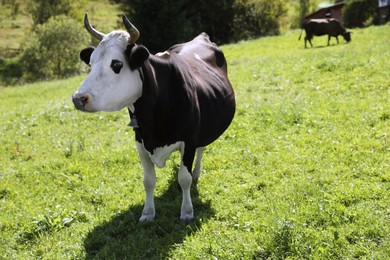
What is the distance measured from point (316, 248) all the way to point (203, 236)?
4.35 ft

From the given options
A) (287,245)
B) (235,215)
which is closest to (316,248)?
(287,245)

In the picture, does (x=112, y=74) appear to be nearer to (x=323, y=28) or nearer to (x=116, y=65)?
(x=116, y=65)

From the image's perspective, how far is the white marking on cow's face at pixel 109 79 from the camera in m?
4.04

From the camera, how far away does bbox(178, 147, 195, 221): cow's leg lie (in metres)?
5.21

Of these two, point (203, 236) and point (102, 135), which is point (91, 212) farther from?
point (102, 135)

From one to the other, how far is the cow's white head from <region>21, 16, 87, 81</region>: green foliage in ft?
120

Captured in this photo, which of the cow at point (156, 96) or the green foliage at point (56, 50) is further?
the green foliage at point (56, 50)

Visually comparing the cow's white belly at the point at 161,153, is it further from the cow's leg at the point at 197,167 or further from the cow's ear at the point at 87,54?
the cow's leg at the point at 197,167

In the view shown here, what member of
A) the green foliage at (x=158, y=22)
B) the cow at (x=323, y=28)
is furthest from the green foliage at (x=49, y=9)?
the cow at (x=323, y=28)

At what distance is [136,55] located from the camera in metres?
4.24

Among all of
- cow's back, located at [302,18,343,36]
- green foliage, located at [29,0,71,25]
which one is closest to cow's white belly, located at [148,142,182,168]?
cow's back, located at [302,18,343,36]

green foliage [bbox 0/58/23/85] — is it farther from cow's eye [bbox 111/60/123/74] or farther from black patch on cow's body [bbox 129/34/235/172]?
cow's eye [bbox 111/60/123/74]

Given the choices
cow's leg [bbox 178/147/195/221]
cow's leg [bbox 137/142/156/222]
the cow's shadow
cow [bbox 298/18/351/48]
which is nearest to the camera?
the cow's shadow

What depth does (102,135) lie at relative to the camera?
32.2 ft
